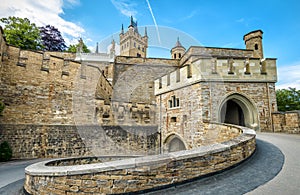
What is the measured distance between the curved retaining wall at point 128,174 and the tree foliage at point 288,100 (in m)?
21.2

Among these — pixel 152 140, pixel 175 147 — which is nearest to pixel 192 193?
pixel 175 147

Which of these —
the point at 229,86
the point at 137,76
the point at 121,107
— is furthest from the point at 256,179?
the point at 137,76

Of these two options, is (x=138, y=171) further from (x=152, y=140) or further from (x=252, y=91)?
(x=152, y=140)

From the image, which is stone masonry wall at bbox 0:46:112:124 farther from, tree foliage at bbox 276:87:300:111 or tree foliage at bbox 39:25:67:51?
tree foliage at bbox 276:87:300:111

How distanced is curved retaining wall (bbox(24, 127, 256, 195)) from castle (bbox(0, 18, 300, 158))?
4.29 metres

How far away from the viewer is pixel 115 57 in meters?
19.1

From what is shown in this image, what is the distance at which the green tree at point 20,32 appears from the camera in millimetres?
14726

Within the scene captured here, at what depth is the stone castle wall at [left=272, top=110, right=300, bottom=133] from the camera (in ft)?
21.9

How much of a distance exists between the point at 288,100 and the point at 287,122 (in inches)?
627

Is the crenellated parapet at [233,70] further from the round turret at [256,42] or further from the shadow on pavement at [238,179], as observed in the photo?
the round turret at [256,42]

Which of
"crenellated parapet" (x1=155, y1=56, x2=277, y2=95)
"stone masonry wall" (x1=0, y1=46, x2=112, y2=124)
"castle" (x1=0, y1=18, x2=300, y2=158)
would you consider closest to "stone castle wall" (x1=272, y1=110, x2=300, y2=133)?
"castle" (x1=0, y1=18, x2=300, y2=158)

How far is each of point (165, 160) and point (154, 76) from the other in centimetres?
1726

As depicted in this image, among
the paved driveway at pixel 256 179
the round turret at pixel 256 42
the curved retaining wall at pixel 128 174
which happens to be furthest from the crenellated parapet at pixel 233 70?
the round turret at pixel 256 42

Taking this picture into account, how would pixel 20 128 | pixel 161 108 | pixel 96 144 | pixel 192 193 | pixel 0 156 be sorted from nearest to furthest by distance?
pixel 192 193, pixel 0 156, pixel 20 128, pixel 96 144, pixel 161 108
